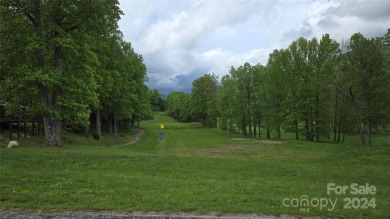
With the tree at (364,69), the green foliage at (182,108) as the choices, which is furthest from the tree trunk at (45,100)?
the green foliage at (182,108)

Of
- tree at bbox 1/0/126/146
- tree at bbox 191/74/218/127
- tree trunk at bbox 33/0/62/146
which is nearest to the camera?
tree at bbox 1/0/126/146

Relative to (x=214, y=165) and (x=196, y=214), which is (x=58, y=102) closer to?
(x=214, y=165)

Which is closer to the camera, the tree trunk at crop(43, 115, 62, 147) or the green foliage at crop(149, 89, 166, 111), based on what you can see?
the tree trunk at crop(43, 115, 62, 147)

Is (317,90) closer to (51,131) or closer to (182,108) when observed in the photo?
(51,131)

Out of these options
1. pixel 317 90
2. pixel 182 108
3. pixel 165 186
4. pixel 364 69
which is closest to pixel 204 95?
pixel 182 108

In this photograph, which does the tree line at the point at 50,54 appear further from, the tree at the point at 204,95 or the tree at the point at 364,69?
the tree at the point at 204,95

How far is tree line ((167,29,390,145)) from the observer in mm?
33750

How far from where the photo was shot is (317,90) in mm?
42344

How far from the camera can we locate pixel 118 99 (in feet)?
142

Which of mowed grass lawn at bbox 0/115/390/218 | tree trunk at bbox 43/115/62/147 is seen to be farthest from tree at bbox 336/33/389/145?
tree trunk at bbox 43/115/62/147

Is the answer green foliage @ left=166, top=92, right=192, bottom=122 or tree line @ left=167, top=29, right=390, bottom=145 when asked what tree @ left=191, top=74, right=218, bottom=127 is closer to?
green foliage @ left=166, top=92, right=192, bottom=122

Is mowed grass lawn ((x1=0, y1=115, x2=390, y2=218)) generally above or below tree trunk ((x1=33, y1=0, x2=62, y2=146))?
below

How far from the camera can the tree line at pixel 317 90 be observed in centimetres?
3375

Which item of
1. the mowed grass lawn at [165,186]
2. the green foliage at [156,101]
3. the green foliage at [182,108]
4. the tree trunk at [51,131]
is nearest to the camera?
the mowed grass lawn at [165,186]
